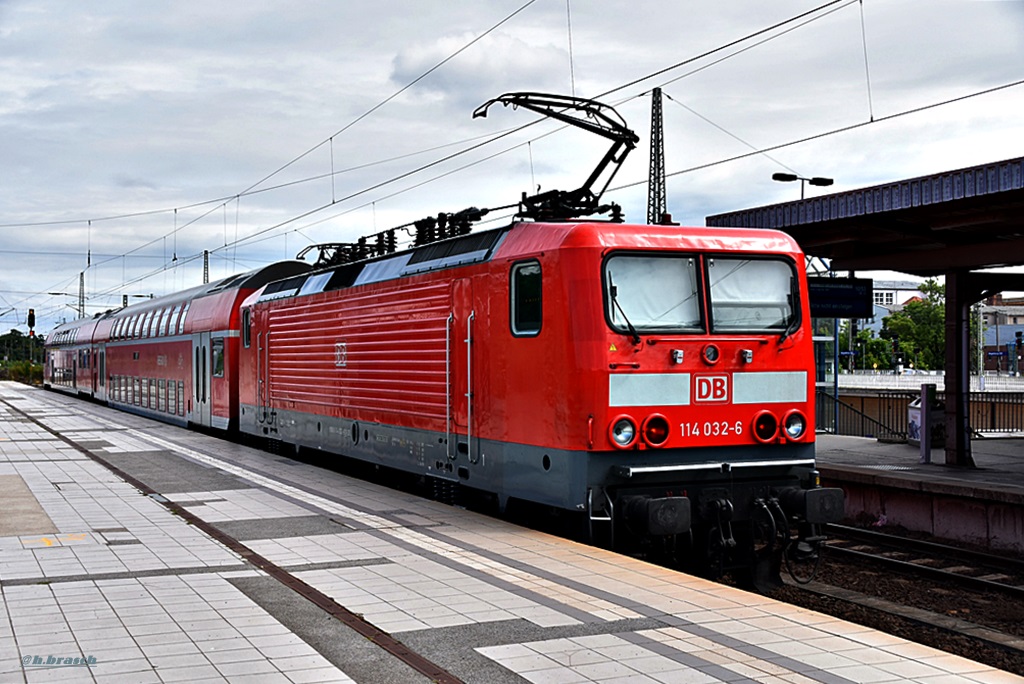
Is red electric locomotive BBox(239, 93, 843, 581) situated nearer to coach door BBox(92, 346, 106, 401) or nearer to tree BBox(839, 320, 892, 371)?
coach door BBox(92, 346, 106, 401)

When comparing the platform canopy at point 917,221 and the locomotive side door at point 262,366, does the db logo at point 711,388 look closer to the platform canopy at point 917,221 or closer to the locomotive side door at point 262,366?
the platform canopy at point 917,221

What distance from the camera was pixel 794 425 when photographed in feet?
34.1

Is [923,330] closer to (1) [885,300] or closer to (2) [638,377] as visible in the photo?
(2) [638,377]

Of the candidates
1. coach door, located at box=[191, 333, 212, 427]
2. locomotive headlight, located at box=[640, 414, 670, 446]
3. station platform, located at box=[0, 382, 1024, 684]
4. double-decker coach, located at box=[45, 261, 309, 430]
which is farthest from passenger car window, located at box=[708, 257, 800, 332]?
coach door, located at box=[191, 333, 212, 427]

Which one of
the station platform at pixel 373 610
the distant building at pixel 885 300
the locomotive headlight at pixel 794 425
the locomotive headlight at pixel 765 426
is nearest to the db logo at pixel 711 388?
the locomotive headlight at pixel 765 426

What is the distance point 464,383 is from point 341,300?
4.62 m

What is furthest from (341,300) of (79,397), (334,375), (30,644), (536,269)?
(79,397)

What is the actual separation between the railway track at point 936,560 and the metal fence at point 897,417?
13123 mm

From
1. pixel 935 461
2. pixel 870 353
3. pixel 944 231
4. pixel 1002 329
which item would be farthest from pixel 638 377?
pixel 1002 329

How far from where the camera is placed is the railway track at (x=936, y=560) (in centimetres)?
1188

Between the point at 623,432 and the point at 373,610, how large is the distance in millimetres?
3038

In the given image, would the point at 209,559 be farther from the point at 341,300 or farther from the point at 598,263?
the point at 341,300

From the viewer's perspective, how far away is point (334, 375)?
16.0 meters

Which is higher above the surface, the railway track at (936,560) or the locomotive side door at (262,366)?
the locomotive side door at (262,366)
